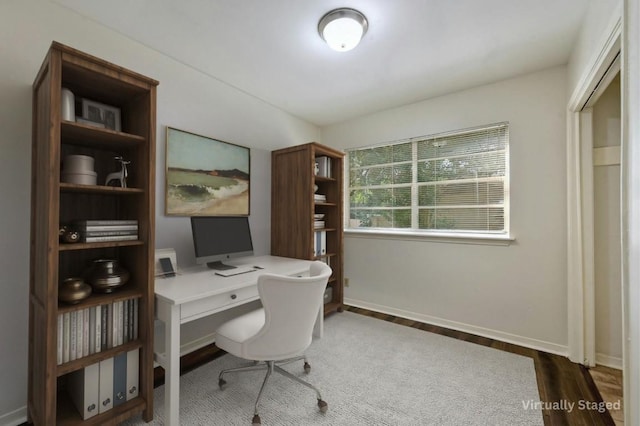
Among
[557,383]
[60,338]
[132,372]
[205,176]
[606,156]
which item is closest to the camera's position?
[60,338]

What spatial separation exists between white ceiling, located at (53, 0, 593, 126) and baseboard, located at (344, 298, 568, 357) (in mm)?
2432

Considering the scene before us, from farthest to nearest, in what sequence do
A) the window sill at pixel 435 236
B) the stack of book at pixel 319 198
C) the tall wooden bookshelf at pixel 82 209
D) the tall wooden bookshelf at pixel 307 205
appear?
the stack of book at pixel 319 198 < the tall wooden bookshelf at pixel 307 205 < the window sill at pixel 435 236 < the tall wooden bookshelf at pixel 82 209

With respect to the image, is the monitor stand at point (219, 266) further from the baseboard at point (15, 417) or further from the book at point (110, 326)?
the baseboard at point (15, 417)

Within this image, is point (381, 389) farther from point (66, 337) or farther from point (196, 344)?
point (66, 337)

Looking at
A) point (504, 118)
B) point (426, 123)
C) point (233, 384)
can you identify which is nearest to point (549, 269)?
point (504, 118)

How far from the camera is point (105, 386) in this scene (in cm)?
145

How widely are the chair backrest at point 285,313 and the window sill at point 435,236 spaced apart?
1.75 m

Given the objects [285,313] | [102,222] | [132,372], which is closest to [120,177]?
[102,222]

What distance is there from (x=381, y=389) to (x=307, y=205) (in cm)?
175

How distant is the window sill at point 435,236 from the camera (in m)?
2.59

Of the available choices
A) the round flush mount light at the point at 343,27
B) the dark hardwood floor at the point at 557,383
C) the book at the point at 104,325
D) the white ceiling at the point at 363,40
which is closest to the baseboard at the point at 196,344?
the dark hardwood floor at the point at 557,383

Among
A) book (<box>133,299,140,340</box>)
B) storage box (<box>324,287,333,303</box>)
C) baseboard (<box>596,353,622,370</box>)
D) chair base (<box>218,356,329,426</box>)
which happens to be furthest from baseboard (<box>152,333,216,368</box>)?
baseboard (<box>596,353,622,370</box>)

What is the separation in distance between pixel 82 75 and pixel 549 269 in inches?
142

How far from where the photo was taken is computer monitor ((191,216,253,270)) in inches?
83.5
